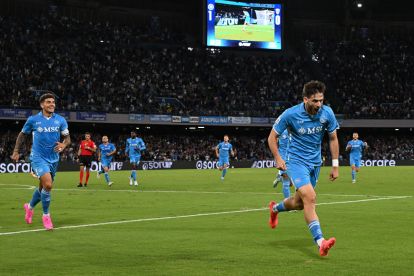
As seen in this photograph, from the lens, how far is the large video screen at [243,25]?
66312 mm

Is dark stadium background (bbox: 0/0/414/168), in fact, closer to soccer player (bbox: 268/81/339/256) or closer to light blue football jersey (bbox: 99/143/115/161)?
light blue football jersey (bbox: 99/143/115/161)

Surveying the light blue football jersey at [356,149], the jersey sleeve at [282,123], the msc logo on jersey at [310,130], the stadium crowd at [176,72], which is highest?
the stadium crowd at [176,72]

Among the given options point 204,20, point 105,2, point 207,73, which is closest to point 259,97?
point 207,73

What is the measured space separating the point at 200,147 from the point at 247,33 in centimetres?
1237

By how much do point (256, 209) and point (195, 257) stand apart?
27.1 feet


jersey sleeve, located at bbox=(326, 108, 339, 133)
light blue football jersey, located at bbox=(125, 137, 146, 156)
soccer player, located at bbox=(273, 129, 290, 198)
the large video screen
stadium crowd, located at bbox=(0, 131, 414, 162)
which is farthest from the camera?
the large video screen

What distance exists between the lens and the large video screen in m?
66.3

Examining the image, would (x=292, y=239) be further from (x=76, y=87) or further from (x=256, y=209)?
(x=76, y=87)

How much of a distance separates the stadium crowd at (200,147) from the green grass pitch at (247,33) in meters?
11.1

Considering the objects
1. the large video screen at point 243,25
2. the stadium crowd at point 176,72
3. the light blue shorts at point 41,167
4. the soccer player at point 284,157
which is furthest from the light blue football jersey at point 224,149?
the large video screen at point 243,25

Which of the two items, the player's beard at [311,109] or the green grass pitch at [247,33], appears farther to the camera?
the green grass pitch at [247,33]

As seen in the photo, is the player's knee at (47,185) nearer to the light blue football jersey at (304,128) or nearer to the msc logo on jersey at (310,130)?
the light blue football jersey at (304,128)

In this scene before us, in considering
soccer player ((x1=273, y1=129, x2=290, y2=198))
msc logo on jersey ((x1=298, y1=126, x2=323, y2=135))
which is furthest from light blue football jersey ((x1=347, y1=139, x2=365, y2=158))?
msc logo on jersey ((x1=298, y1=126, x2=323, y2=135))

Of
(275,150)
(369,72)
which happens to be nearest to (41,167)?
(275,150)
